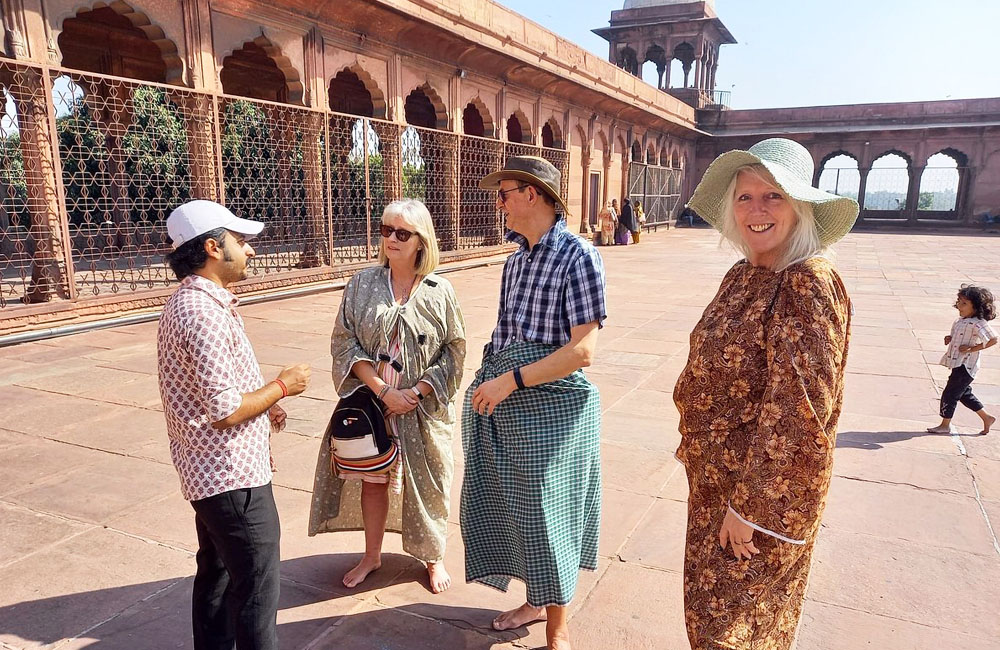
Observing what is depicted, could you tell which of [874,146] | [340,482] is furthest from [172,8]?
[874,146]

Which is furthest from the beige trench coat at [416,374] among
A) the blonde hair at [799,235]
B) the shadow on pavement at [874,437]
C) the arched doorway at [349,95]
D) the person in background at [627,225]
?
the person in background at [627,225]

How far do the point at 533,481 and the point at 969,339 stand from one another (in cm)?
360

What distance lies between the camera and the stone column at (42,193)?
6410mm

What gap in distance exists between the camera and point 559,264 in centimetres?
201

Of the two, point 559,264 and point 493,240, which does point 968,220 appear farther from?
point 559,264

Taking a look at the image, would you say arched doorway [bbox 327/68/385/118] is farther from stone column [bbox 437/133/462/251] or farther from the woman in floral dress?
the woman in floral dress

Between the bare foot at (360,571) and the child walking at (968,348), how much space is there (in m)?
3.67

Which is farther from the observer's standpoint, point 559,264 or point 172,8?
point 172,8

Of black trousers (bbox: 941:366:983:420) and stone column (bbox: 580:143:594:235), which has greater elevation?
stone column (bbox: 580:143:594:235)

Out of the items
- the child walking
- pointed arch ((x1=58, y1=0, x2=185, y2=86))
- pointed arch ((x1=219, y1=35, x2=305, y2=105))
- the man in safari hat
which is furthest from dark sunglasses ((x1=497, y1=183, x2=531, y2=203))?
pointed arch ((x1=219, y1=35, x2=305, y2=105))

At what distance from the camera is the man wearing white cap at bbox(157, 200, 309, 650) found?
1.66m

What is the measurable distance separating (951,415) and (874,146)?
29425 millimetres

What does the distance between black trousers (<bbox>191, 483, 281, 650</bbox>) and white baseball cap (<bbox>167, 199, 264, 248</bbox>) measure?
0.69 meters

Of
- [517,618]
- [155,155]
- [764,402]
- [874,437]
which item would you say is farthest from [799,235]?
[155,155]
